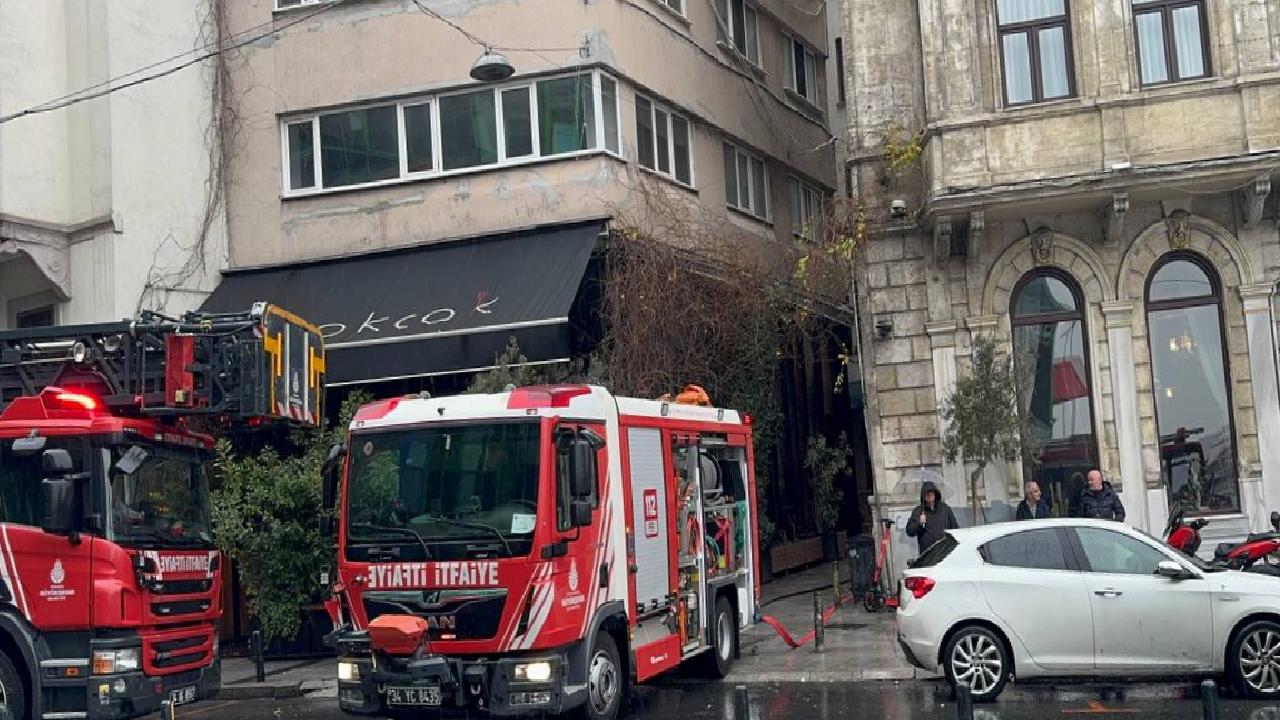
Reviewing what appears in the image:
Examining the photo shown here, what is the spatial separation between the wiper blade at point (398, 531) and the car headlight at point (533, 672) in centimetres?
114

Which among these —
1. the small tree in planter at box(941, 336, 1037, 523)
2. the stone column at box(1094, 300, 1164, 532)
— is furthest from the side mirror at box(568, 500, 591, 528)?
the stone column at box(1094, 300, 1164, 532)

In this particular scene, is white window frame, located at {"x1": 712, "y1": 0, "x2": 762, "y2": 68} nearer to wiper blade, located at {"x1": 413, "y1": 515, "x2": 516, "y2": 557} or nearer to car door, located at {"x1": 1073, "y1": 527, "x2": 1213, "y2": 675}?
car door, located at {"x1": 1073, "y1": 527, "x2": 1213, "y2": 675}

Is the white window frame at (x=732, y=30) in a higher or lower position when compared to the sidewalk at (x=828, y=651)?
higher

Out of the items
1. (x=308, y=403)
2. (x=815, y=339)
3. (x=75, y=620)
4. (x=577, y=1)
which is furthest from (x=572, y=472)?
(x=815, y=339)

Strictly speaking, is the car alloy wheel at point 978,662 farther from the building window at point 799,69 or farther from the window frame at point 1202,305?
the building window at point 799,69

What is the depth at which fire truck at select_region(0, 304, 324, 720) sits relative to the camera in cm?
1105

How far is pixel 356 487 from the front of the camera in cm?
1102

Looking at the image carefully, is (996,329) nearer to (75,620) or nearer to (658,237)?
(658,237)

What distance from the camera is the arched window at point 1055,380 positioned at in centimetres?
1808

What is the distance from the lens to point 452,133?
65.5 feet

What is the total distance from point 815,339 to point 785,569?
13.7 feet

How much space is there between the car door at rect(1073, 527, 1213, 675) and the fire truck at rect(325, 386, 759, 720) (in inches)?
159

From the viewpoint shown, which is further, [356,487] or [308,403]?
[308,403]

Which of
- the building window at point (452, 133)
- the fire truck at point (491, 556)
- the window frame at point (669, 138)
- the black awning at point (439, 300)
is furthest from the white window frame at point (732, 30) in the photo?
the fire truck at point (491, 556)
